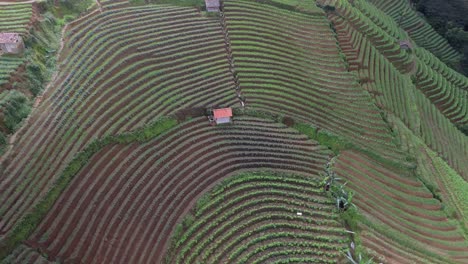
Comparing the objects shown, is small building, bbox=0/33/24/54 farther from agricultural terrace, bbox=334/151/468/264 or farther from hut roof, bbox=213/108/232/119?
agricultural terrace, bbox=334/151/468/264

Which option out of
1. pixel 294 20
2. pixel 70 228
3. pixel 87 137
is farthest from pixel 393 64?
pixel 70 228

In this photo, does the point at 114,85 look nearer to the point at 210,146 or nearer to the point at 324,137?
the point at 210,146

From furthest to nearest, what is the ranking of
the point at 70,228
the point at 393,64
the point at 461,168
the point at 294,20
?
the point at 393,64
the point at 294,20
the point at 461,168
the point at 70,228

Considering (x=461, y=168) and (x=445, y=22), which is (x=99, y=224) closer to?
(x=461, y=168)

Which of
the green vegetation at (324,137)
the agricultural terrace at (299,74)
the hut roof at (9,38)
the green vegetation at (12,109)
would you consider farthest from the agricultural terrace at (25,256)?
the green vegetation at (324,137)

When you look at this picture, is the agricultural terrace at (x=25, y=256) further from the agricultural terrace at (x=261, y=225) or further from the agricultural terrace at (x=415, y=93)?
the agricultural terrace at (x=415, y=93)

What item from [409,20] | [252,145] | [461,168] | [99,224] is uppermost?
[409,20]

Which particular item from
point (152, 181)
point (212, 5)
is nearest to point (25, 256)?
point (152, 181)
